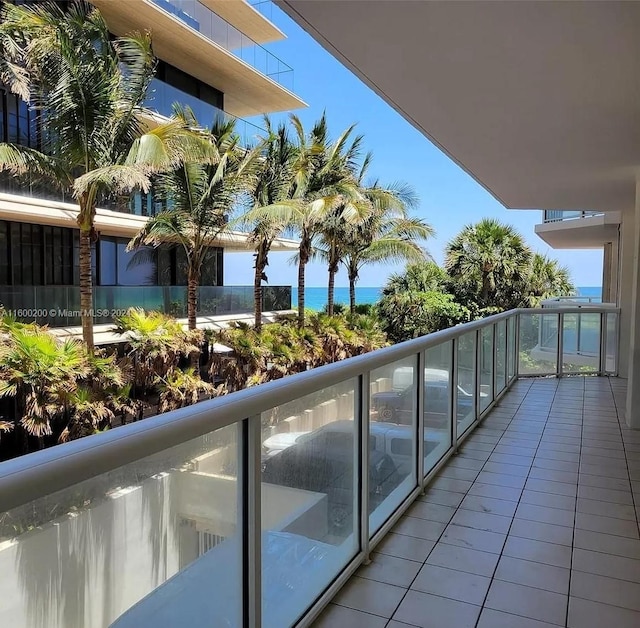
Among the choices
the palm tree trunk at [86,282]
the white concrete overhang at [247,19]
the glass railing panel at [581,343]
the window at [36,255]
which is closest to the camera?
the glass railing panel at [581,343]

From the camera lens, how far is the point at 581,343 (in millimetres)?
8844

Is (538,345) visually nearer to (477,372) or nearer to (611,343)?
(611,343)

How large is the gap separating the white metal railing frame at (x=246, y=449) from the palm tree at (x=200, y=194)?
933 centimetres

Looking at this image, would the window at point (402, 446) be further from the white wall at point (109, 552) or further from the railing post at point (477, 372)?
the railing post at point (477, 372)

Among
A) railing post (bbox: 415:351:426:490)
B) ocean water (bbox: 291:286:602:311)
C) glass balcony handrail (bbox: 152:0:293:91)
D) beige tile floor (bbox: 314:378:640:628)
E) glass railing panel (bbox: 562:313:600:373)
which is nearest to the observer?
beige tile floor (bbox: 314:378:640:628)

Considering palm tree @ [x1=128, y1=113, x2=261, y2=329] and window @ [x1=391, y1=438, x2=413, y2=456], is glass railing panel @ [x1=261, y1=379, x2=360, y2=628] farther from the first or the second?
palm tree @ [x1=128, y1=113, x2=261, y2=329]

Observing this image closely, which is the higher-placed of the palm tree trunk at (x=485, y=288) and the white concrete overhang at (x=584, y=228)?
the white concrete overhang at (x=584, y=228)

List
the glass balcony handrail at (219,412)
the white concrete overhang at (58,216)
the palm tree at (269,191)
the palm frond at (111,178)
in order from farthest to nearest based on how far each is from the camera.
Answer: the palm tree at (269,191) < the white concrete overhang at (58,216) < the palm frond at (111,178) < the glass balcony handrail at (219,412)

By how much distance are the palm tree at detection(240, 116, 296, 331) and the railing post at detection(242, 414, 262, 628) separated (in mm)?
11730

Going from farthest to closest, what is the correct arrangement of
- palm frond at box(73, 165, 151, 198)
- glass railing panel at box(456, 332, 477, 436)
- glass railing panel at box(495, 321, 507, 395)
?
palm frond at box(73, 165, 151, 198) < glass railing panel at box(495, 321, 507, 395) < glass railing panel at box(456, 332, 477, 436)

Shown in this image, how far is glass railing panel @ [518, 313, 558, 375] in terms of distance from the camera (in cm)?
832

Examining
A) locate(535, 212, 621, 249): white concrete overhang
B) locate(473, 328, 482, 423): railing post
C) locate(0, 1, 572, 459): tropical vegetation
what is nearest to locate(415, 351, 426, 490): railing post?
locate(473, 328, 482, 423): railing post

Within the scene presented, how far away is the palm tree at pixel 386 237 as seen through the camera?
17.9 metres

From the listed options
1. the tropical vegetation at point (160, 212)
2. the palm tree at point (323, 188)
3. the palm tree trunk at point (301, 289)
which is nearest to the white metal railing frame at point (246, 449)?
the tropical vegetation at point (160, 212)
